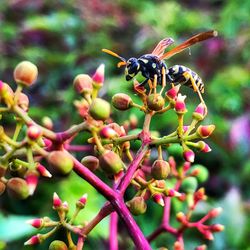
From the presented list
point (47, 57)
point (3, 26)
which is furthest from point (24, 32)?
point (47, 57)

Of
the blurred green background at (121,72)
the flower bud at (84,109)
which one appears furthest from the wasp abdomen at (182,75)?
the blurred green background at (121,72)

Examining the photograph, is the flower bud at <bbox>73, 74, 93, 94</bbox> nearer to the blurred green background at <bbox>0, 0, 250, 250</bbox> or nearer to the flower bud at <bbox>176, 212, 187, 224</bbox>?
the flower bud at <bbox>176, 212, 187, 224</bbox>

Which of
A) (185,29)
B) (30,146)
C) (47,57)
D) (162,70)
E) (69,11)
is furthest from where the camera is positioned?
(69,11)

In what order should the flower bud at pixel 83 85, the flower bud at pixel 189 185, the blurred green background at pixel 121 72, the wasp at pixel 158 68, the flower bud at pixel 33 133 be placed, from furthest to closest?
the blurred green background at pixel 121 72, the flower bud at pixel 189 185, the wasp at pixel 158 68, the flower bud at pixel 83 85, the flower bud at pixel 33 133

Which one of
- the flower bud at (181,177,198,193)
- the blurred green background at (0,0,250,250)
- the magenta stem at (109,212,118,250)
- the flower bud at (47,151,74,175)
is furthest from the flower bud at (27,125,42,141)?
the blurred green background at (0,0,250,250)

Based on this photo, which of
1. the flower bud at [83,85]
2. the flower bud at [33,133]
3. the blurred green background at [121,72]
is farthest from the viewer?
the blurred green background at [121,72]

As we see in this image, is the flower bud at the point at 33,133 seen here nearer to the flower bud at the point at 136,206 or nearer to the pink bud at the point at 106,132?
the pink bud at the point at 106,132

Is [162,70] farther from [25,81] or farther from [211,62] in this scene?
[211,62]
